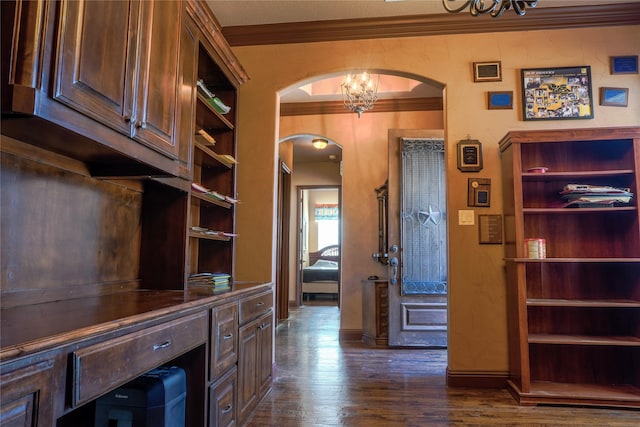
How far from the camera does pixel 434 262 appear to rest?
13.7ft

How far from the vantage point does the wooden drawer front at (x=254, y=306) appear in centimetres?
220

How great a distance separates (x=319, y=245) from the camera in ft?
36.1

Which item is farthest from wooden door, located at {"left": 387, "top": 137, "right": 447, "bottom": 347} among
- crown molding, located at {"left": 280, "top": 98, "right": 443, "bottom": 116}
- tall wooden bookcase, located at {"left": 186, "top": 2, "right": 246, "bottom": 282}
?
tall wooden bookcase, located at {"left": 186, "top": 2, "right": 246, "bottom": 282}

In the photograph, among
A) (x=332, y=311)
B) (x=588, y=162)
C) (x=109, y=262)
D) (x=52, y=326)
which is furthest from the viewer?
(x=332, y=311)

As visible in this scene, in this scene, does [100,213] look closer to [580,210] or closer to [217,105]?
[217,105]

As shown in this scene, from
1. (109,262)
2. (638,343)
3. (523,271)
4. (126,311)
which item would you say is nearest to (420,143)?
(523,271)

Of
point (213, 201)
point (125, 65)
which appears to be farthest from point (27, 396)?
point (213, 201)

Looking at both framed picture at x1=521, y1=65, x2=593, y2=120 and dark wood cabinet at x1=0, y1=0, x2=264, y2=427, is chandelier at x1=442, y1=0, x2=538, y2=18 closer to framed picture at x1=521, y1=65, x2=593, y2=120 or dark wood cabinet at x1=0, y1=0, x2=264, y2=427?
framed picture at x1=521, y1=65, x2=593, y2=120

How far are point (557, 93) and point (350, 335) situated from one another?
3.19 m

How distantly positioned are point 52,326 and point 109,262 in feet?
3.14

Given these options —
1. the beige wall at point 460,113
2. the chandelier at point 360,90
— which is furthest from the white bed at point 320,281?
the beige wall at point 460,113

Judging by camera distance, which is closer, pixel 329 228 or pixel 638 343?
pixel 638 343

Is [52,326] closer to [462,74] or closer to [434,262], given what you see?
[462,74]

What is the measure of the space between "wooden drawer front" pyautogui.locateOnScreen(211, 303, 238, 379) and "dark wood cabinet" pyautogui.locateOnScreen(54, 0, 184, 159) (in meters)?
0.81
